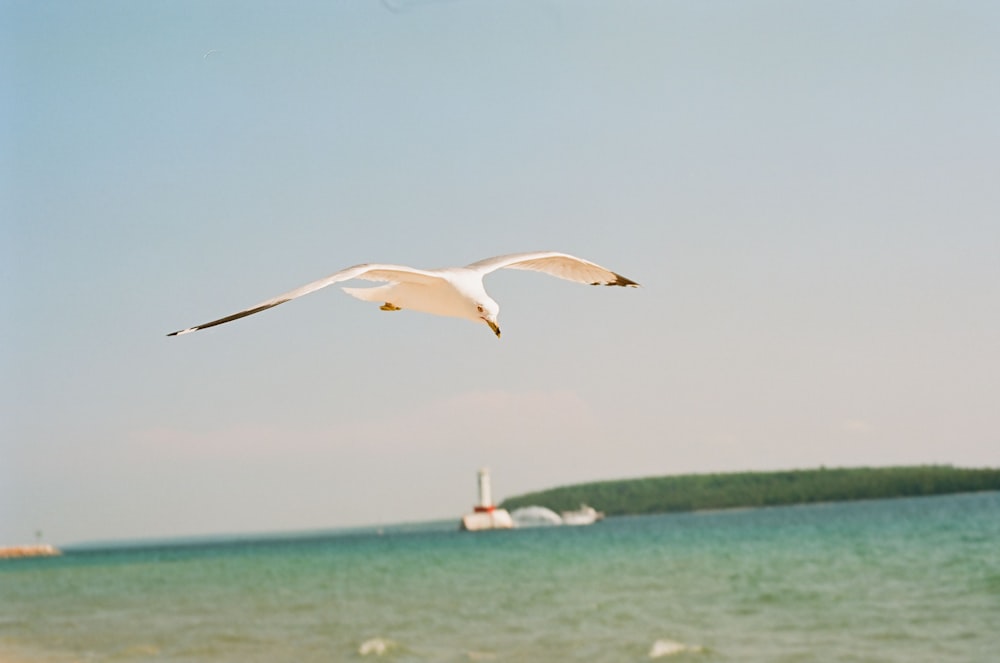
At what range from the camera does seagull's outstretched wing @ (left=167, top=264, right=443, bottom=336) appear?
5045 millimetres

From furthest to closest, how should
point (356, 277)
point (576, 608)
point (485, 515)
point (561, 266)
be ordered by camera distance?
point (485, 515) < point (576, 608) < point (561, 266) < point (356, 277)

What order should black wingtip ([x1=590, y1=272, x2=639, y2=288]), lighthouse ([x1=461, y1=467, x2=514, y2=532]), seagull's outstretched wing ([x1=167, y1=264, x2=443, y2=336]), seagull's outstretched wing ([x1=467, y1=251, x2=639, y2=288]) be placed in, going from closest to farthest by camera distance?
seagull's outstretched wing ([x1=167, y1=264, x2=443, y2=336]) → seagull's outstretched wing ([x1=467, y1=251, x2=639, y2=288]) → black wingtip ([x1=590, y1=272, x2=639, y2=288]) → lighthouse ([x1=461, y1=467, x2=514, y2=532])

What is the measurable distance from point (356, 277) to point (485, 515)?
5856cm

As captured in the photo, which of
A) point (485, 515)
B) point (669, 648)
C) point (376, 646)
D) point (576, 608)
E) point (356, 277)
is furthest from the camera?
point (485, 515)

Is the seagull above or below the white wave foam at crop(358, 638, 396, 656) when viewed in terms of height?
above

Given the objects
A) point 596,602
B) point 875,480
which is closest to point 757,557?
point 596,602

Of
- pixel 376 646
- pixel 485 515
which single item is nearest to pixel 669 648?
pixel 376 646

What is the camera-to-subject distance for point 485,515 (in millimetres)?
63219

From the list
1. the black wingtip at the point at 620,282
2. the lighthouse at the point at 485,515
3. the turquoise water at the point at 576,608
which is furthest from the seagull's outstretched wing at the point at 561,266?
the lighthouse at the point at 485,515

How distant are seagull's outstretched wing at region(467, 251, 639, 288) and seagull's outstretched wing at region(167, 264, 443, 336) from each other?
0.86 metres

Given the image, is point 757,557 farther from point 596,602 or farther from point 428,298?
point 428,298

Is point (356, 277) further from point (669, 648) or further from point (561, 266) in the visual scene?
point (669, 648)

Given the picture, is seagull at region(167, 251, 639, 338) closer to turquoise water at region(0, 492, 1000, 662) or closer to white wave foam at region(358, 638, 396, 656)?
turquoise water at region(0, 492, 1000, 662)

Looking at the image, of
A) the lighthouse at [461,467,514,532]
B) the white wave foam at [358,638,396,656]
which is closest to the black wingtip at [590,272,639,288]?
the white wave foam at [358,638,396,656]
